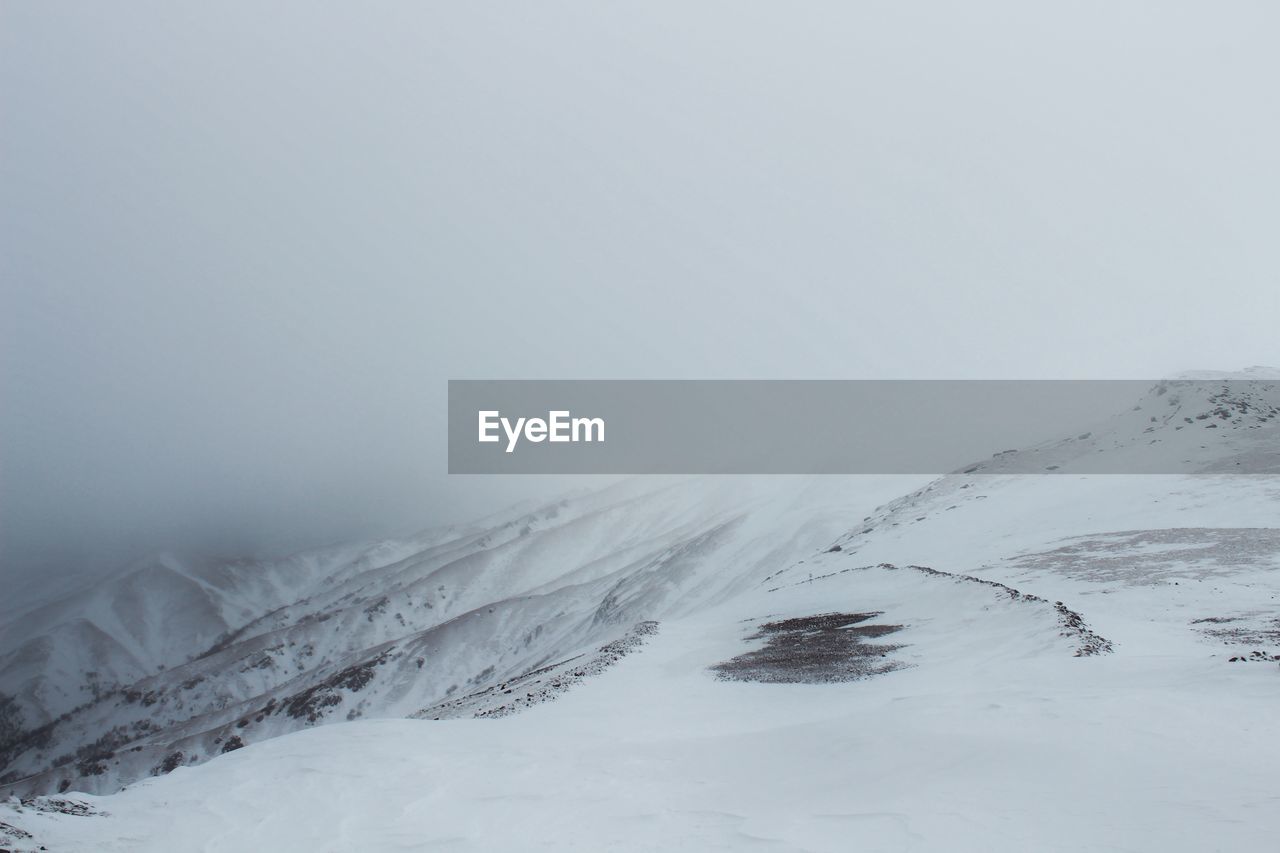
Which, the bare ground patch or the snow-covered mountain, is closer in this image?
the snow-covered mountain

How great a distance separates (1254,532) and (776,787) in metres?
36.6

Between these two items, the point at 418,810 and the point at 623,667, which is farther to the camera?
the point at 623,667

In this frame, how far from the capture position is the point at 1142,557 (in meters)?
35.7

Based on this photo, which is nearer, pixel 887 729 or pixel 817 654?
pixel 887 729

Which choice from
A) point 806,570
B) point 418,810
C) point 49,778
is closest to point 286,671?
point 49,778

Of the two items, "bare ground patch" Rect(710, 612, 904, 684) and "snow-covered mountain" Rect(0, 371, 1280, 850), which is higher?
"snow-covered mountain" Rect(0, 371, 1280, 850)

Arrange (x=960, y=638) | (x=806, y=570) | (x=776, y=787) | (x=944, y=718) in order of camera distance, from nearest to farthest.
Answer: (x=776, y=787)
(x=944, y=718)
(x=960, y=638)
(x=806, y=570)

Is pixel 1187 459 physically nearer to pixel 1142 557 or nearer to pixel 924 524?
pixel 924 524

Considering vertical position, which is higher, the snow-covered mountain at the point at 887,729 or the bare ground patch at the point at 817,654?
the snow-covered mountain at the point at 887,729

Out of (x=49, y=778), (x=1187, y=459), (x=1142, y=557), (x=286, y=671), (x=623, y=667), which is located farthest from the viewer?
(x=286, y=671)

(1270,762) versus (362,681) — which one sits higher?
(1270,762)

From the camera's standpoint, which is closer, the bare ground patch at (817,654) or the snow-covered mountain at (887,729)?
the snow-covered mountain at (887,729)

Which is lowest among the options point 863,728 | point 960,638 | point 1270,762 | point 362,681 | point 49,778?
point 49,778

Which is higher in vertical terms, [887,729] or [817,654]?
[887,729]
